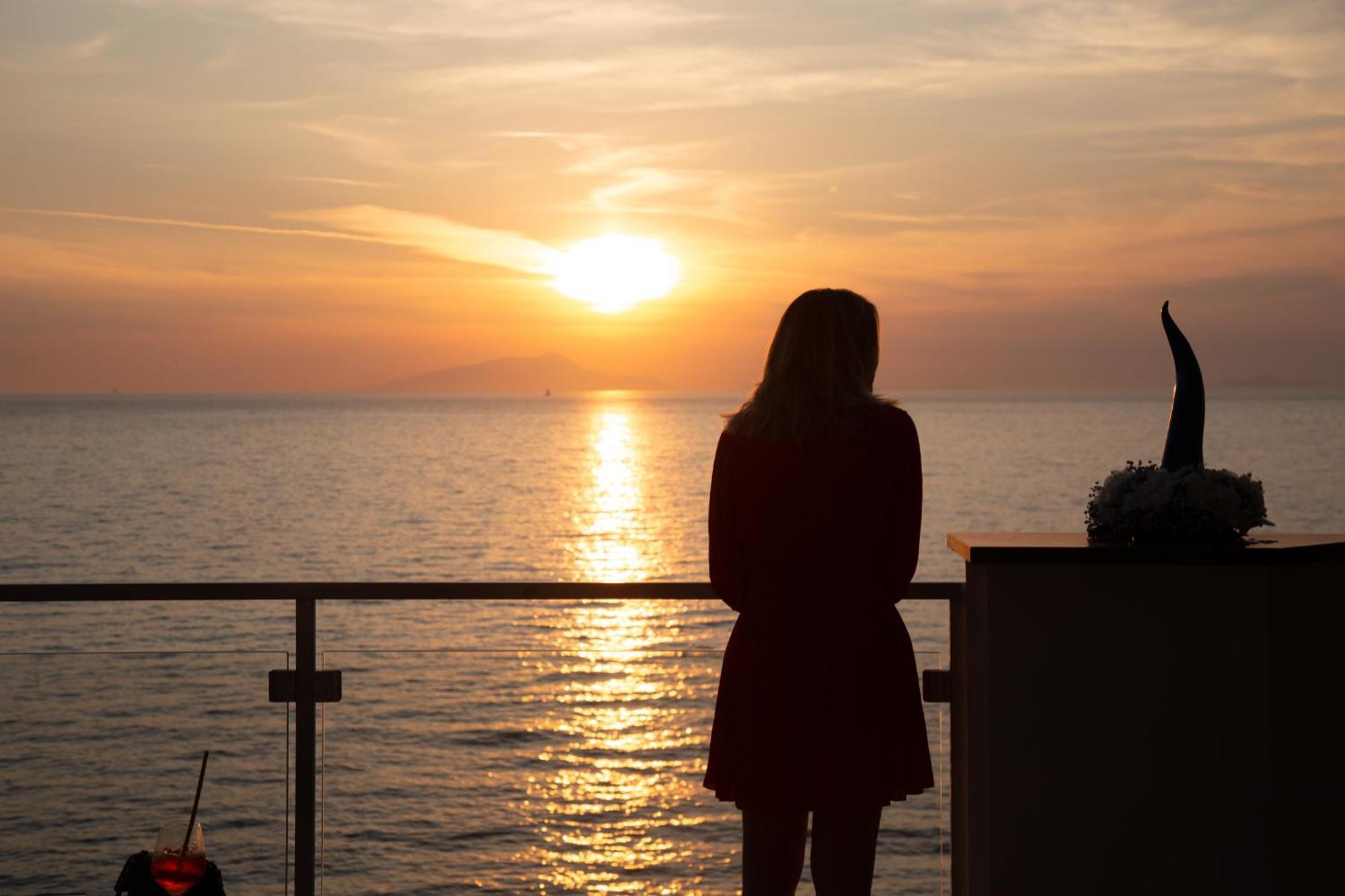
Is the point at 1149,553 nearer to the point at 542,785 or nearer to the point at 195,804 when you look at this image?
the point at 542,785

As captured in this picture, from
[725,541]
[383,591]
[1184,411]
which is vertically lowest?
[383,591]

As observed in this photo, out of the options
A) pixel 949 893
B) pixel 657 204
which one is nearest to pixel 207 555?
pixel 657 204

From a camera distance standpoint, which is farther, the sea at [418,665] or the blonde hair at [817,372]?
the sea at [418,665]

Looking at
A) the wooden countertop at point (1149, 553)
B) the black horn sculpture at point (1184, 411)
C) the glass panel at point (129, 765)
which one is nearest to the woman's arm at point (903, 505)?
the wooden countertop at point (1149, 553)

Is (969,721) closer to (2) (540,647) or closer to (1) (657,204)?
(2) (540,647)

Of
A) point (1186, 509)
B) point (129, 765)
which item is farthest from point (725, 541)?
point (129, 765)

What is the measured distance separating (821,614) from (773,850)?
0.52 meters

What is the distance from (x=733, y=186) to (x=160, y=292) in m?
31.1

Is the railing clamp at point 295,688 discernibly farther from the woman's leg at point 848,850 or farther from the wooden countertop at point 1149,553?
the wooden countertop at point 1149,553

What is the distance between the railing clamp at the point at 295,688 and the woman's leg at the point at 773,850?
1.08 meters

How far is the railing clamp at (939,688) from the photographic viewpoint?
3279mm

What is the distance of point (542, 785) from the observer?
126 inches

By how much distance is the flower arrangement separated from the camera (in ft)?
10.2

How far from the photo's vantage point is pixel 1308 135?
1748 inches
